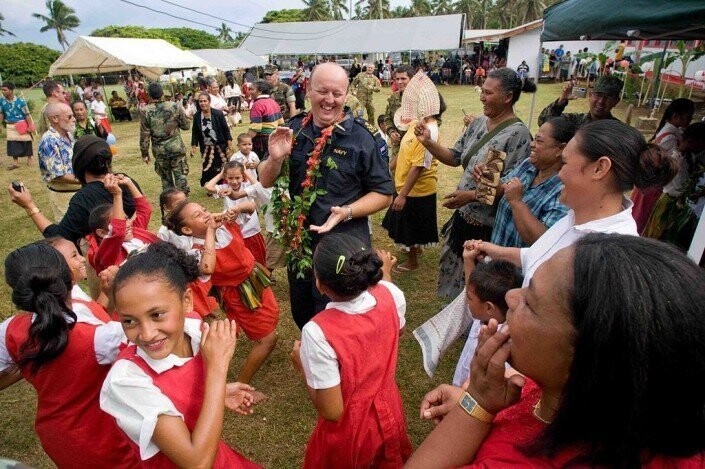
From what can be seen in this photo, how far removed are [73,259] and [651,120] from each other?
13.2 metres

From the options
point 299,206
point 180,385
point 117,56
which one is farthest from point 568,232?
point 117,56

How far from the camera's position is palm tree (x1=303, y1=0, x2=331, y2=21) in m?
61.0

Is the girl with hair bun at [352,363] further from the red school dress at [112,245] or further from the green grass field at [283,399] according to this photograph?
the red school dress at [112,245]

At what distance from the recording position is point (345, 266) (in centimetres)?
176

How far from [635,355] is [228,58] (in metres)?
27.8

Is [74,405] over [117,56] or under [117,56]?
under

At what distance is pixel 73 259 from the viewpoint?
2.27 m

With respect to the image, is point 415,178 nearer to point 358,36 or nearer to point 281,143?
point 281,143

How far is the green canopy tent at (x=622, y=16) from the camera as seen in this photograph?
7.92ft

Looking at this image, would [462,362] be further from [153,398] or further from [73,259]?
[73,259]

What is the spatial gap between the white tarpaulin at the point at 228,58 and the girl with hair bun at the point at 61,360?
23.2m

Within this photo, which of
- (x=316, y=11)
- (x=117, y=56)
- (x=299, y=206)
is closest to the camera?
(x=299, y=206)

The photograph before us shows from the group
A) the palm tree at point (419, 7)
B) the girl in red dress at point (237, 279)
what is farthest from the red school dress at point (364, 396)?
the palm tree at point (419, 7)

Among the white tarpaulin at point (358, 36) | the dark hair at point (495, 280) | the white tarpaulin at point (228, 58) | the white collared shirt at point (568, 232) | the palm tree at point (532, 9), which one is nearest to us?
the white collared shirt at point (568, 232)
